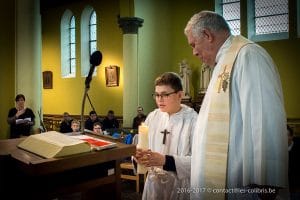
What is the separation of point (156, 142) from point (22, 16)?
6075 millimetres

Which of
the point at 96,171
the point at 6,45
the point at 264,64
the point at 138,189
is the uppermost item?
the point at 6,45

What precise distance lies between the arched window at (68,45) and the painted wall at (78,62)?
9.2 inches

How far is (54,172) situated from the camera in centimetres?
125

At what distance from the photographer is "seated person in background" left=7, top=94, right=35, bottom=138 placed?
22.7ft

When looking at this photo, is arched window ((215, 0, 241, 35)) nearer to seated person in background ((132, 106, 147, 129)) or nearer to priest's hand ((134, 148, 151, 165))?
seated person in background ((132, 106, 147, 129))

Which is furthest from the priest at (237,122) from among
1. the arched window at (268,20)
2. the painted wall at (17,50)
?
the arched window at (268,20)

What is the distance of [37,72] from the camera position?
7.66 meters

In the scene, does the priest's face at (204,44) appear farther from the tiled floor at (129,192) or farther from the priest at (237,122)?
the tiled floor at (129,192)

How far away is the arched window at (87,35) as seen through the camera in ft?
45.3

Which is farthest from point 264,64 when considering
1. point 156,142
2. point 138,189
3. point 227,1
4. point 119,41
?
point 119,41

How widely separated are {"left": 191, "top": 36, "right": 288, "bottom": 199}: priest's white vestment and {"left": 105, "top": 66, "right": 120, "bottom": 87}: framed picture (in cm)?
1089

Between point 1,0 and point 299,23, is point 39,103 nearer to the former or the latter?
point 1,0

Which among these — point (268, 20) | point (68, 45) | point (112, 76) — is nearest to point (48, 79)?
point (68, 45)

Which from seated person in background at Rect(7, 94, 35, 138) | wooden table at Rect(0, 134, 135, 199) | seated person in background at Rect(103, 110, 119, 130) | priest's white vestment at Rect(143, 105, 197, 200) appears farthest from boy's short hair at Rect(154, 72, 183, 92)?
seated person in background at Rect(103, 110, 119, 130)
